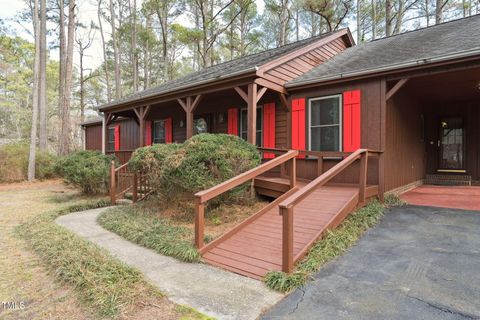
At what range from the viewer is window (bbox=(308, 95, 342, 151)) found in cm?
639

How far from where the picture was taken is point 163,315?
7.66 ft

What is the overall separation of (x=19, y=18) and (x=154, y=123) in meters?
14.2

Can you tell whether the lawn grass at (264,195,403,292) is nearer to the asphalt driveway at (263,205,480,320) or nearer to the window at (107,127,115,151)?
the asphalt driveway at (263,205,480,320)

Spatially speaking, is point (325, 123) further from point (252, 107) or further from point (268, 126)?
point (252, 107)

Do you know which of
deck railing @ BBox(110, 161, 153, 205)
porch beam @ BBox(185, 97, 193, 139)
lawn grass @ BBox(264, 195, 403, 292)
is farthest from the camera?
porch beam @ BBox(185, 97, 193, 139)

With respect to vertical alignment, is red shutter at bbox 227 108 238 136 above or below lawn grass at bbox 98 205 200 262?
above

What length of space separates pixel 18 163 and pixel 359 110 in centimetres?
1349

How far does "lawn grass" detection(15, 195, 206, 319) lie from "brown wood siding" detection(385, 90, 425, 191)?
16.5ft

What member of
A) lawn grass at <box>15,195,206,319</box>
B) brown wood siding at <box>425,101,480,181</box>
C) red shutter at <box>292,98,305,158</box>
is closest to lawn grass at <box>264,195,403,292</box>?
lawn grass at <box>15,195,206,319</box>

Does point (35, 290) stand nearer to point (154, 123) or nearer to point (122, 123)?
point (154, 123)

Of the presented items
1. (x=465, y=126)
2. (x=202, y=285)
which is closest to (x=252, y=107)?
(x=202, y=285)

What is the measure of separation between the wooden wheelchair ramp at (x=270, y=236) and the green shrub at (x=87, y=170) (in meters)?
5.53

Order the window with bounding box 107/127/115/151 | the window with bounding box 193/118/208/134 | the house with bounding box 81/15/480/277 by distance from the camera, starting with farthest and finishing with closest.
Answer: the window with bounding box 107/127/115/151
the window with bounding box 193/118/208/134
the house with bounding box 81/15/480/277

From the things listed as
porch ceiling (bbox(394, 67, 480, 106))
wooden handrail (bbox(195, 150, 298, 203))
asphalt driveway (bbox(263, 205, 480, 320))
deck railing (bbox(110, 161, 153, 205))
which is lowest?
asphalt driveway (bbox(263, 205, 480, 320))
